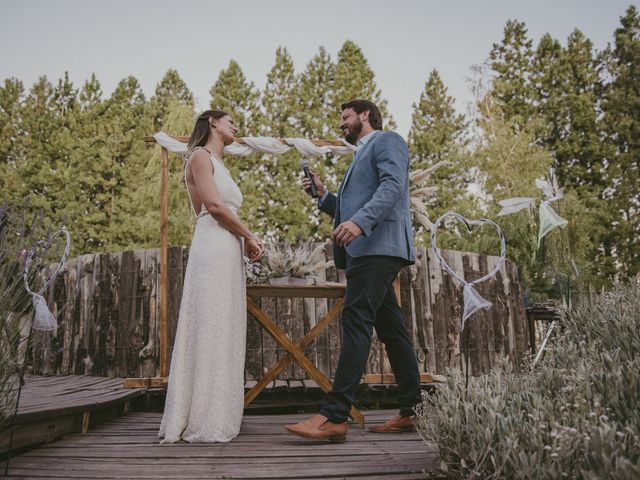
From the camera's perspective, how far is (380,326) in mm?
3414

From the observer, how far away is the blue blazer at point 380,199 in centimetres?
303

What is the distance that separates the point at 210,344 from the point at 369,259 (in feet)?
3.52

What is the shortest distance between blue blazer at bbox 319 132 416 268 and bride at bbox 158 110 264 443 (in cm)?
66

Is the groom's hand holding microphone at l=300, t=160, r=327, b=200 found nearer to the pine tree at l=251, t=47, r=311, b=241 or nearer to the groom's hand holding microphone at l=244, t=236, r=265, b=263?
the groom's hand holding microphone at l=244, t=236, r=265, b=263

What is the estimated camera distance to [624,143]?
75.3 feet

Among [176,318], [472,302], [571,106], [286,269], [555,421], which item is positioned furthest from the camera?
[571,106]

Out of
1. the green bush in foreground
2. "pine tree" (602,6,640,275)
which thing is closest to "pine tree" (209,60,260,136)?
"pine tree" (602,6,640,275)

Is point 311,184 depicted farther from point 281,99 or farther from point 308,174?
point 281,99

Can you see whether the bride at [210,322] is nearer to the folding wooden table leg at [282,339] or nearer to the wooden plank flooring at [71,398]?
the folding wooden table leg at [282,339]

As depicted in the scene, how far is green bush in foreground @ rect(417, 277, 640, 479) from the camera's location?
1.58m

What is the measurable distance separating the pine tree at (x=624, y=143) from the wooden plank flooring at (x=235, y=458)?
21451mm

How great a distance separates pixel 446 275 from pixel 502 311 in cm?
118

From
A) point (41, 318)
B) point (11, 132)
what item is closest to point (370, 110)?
point (41, 318)

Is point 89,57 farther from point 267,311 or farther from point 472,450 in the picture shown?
point 472,450
